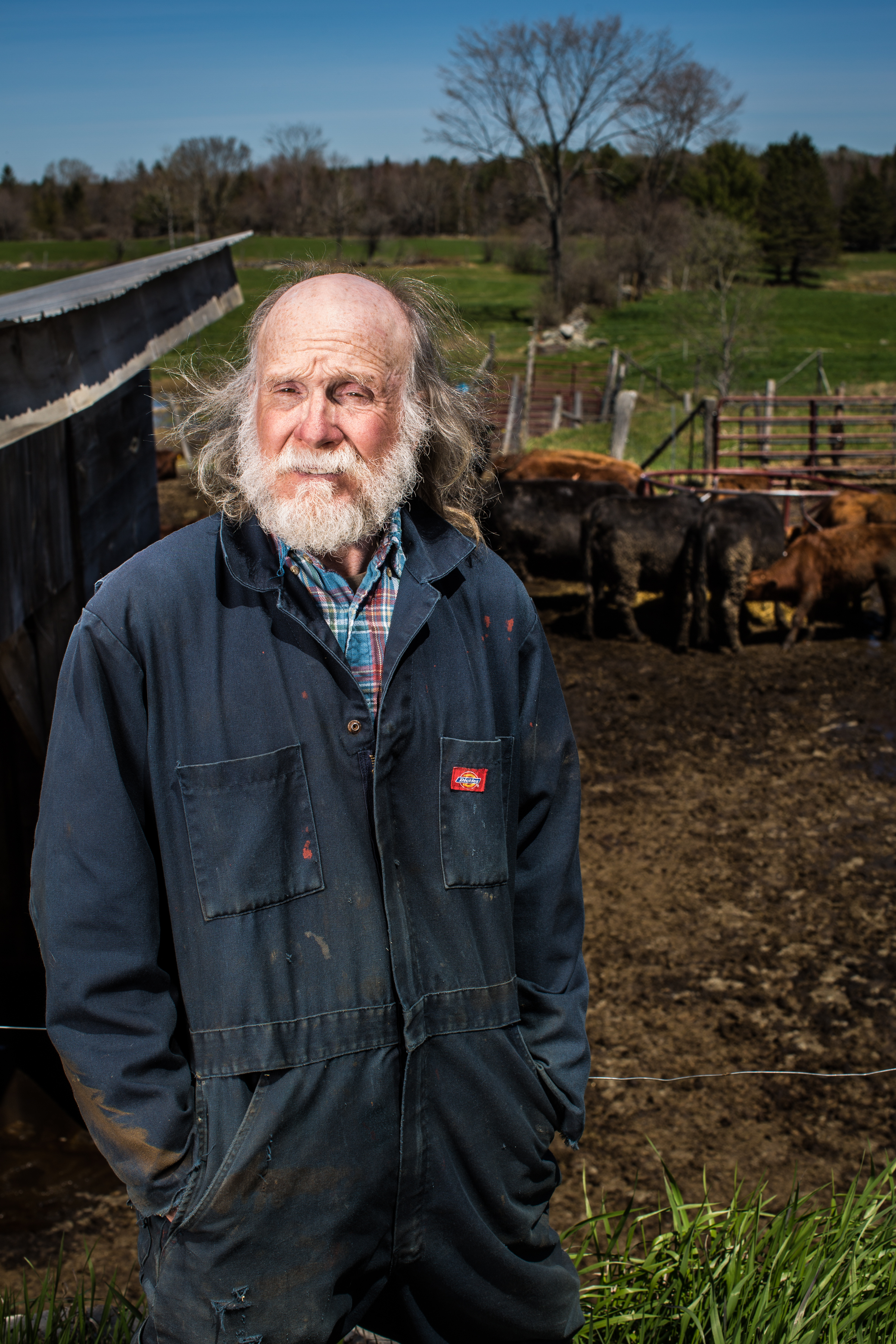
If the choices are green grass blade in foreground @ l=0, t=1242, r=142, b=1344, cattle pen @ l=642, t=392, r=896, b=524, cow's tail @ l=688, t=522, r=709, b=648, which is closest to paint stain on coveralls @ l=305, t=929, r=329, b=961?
green grass blade in foreground @ l=0, t=1242, r=142, b=1344

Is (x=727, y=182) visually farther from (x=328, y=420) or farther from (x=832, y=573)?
(x=328, y=420)

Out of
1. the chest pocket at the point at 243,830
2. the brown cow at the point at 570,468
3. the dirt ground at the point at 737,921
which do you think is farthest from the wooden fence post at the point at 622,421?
the chest pocket at the point at 243,830

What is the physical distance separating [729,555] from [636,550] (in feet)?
A: 3.23

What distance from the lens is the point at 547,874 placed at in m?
1.97

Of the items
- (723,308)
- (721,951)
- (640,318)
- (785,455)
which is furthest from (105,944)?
(640,318)

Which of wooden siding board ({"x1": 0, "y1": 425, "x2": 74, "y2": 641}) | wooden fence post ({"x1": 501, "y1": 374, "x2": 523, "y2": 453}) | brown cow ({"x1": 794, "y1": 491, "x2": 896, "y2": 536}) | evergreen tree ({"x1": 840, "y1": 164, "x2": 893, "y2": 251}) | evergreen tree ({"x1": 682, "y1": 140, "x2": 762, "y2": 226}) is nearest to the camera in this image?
wooden siding board ({"x1": 0, "y1": 425, "x2": 74, "y2": 641})

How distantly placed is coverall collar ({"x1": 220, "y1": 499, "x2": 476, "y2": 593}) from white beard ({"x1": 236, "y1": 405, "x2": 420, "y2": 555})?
4cm

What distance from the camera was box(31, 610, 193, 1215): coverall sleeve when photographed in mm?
1543

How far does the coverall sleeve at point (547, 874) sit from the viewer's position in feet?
6.33

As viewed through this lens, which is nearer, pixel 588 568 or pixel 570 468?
pixel 588 568

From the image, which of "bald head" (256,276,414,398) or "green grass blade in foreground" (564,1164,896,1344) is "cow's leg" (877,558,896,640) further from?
"bald head" (256,276,414,398)

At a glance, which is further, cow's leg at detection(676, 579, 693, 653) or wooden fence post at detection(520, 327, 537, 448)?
wooden fence post at detection(520, 327, 537, 448)

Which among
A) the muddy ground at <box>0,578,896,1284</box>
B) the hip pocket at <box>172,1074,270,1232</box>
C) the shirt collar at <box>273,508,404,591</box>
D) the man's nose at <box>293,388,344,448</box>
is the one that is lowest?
the muddy ground at <box>0,578,896,1284</box>

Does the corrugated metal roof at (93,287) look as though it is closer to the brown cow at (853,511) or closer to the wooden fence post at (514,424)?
the brown cow at (853,511)
